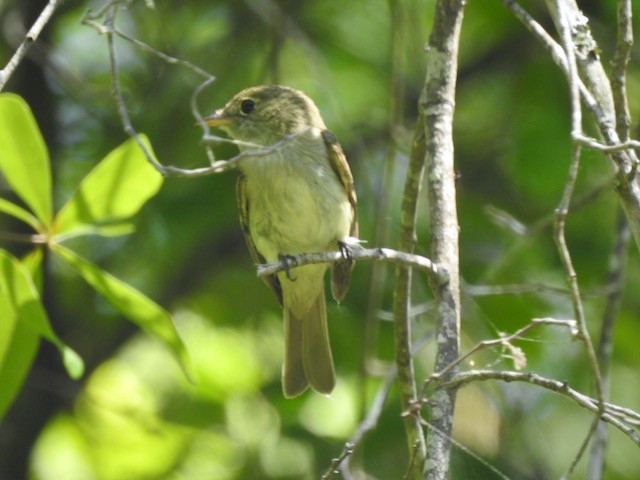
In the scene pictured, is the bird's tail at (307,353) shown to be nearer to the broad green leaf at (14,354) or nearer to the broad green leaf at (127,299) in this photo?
the broad green leaf at (127,299)

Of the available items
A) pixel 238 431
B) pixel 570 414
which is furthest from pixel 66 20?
pixel 570 414

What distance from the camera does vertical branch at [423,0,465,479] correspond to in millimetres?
2385

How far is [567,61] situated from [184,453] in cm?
318

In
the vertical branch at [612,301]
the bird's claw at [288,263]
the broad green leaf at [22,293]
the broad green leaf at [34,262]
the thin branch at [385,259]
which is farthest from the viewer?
the vertical branch at [612,301]

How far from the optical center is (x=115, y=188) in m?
3.14

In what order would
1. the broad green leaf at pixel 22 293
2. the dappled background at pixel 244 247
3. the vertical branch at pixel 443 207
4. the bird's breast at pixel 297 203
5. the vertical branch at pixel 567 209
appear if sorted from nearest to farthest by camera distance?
the vertical branch at pixel 567 209
the vertical branch at pixel 443 207
the broad green leaf at pixel 22 293
the bird's breast at pixel 297 203
the dappled background at pixel 244 247

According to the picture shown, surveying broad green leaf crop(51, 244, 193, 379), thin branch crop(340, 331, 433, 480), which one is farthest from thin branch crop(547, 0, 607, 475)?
broad green leaf crop(51, 244, 193, 379)

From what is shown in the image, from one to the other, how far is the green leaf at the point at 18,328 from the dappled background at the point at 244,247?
76.9 inches

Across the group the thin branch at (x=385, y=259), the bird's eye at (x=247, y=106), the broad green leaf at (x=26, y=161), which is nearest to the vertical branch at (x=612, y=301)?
the thin branch at (x=385, y=259)

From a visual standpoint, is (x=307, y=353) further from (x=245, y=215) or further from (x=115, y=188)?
(x=115, y=188)

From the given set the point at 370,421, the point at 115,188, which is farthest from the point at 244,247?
the point at 370,421

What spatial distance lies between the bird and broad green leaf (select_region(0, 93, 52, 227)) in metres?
1.39

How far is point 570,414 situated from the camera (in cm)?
548

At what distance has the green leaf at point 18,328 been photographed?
2.85 m
